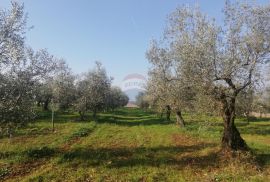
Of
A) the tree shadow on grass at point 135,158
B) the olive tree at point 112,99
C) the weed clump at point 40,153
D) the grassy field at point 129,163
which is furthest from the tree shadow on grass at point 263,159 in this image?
the olive tree at point 112,99

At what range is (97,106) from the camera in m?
64.5

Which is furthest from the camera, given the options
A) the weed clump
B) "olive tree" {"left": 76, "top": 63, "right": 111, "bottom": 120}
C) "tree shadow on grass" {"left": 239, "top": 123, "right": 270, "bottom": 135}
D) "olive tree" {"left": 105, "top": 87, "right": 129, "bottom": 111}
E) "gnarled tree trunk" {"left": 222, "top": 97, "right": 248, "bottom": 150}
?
"olive tree" {"left": 105, "top": 87, "right": 129, "bottom": 111}

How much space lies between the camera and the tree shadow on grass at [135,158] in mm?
20062

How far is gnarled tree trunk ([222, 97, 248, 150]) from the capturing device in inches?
859

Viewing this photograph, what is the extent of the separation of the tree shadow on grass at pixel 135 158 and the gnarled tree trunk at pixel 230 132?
140 cm

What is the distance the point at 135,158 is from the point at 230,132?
24.0ft

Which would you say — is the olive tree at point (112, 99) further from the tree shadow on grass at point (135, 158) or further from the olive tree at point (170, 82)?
the tree shadow on grass at point (135, 158)

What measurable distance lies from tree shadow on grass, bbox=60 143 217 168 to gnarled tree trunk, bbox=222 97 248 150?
140 centimetres

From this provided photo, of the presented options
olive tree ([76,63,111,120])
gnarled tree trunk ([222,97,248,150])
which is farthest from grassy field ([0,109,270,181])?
olive tree ([76,63,111,120])

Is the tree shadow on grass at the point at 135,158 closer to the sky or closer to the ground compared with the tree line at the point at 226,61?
closer to the ground

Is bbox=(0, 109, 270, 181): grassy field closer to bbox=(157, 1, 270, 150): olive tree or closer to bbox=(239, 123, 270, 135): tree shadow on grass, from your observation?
bbox=(157, 1, 270, 150): olive tree

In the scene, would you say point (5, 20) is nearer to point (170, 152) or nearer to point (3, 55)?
point (3, 55)

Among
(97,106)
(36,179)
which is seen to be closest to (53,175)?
(36,179)

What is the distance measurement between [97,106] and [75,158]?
142 feet
